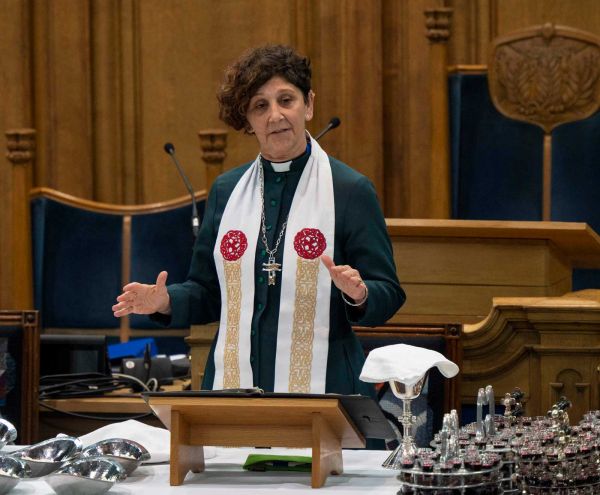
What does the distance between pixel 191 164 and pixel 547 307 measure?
319cm

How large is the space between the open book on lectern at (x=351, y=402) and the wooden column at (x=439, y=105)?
10.5 ft

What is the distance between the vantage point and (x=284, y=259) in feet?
8.86

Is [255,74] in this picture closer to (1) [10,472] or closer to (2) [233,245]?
(2) [233,245]

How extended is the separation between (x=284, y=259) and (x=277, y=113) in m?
0.29

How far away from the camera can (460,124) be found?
5.43 m

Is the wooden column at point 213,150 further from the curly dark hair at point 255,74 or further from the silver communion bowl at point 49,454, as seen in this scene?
the silver communion bowl at point 49,454

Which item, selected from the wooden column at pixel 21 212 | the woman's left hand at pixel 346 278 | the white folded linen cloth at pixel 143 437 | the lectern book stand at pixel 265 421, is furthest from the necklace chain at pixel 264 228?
the wooden column at pixel 21 212

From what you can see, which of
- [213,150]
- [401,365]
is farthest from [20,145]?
[401,365]

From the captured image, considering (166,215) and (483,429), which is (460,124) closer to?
(166,215)

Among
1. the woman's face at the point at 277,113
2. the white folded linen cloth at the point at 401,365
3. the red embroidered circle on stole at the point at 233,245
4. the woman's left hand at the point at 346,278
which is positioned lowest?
the white folded linen cloth at the point at 401,365

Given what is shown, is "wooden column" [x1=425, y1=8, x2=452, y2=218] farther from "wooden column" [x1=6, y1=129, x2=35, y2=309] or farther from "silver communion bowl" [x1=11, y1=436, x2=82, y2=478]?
"silver communion bowl" [x1=11, y1=436, x2=82, y2=478]

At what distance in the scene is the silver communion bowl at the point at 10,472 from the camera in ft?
6.70

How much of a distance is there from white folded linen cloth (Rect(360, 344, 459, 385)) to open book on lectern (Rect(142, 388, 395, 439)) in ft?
0.14

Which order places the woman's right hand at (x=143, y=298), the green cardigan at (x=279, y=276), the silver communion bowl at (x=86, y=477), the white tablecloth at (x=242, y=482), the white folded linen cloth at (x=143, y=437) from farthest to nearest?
the green cardigan at (x=279, y=276), the woman's right hand at (x=143, y=298), the white folded linen cloth at (x=143, y=437), the white tablecloth at (x=242, y=482), the silver communion bowl at (x=86, y=477)
